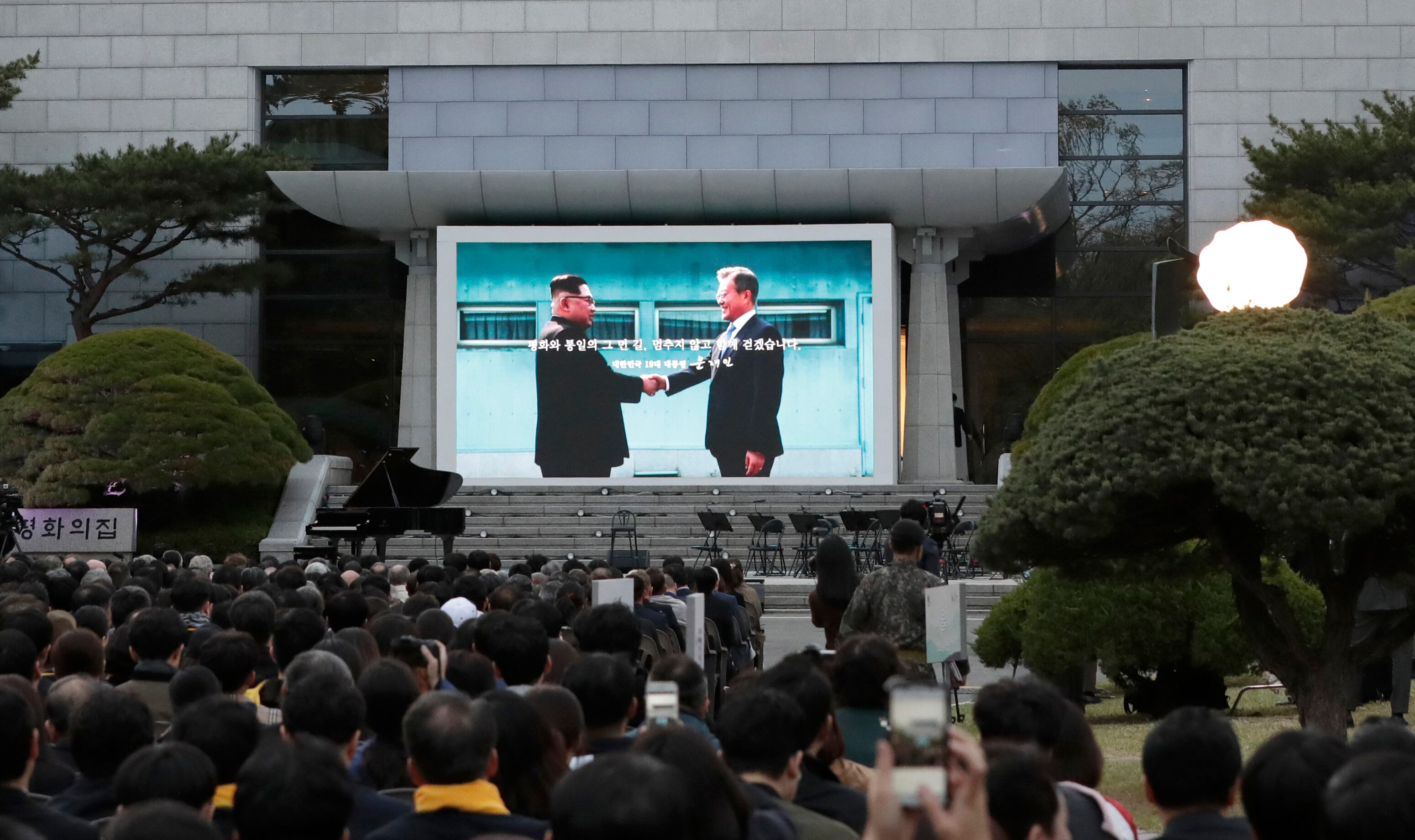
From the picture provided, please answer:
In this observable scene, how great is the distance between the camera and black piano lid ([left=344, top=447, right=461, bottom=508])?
2205 cm

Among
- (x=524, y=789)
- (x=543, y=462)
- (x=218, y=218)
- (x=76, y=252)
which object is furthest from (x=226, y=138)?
(x=524, y=789)

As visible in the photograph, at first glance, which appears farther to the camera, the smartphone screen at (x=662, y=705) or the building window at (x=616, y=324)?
the building window at (x=616, y=324)

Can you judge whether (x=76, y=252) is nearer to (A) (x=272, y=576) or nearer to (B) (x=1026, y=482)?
A: (A) (x=272, y=576)

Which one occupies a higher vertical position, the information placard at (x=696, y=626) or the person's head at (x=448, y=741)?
the person's head at (x=448, y=741)

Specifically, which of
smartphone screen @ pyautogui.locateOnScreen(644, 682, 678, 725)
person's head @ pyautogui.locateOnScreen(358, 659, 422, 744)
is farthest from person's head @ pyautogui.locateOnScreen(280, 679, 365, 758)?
smartphone screen @ pyautogui.locateOnScreen(644, 682, 678, 725)

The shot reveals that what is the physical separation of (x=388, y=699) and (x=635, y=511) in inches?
1027

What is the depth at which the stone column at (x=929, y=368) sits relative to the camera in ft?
112

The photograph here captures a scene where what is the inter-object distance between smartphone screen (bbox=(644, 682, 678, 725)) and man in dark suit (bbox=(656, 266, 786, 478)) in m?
29.6

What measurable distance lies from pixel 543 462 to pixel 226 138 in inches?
377

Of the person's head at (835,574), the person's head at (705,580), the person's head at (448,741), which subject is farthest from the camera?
the person's head at (705,580)

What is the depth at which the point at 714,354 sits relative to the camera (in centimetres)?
3334

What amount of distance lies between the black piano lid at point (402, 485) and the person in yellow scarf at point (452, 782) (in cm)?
1779

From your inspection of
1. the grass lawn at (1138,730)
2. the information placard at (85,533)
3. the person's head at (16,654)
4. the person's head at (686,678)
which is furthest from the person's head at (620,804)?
the information placard at (85,533)

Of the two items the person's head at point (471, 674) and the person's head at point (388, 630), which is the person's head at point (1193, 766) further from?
the person's head at point (388, 630)
